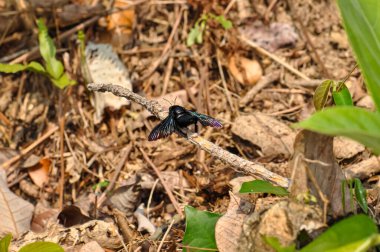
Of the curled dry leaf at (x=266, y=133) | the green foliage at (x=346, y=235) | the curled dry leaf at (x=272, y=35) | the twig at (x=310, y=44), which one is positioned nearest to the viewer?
the green foliage at (x=346, y=235)

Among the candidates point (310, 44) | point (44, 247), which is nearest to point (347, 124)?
point (44, 247)

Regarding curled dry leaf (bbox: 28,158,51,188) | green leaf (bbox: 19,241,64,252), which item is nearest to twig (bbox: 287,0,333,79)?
curled dry leaf (bbox: 28,158,51,188)

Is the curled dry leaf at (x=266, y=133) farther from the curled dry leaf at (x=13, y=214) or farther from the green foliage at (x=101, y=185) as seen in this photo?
the curled dry leaf at (x=13, y=214)

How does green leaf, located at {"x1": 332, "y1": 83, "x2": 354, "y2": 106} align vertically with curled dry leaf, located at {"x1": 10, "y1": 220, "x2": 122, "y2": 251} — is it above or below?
above

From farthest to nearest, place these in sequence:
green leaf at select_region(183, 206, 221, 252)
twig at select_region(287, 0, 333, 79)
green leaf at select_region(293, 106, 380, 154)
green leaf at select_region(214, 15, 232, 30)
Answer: green leaf at select_region(214, 15, 232, 30), twig at select_region(287, 0, 333, 79), green leaf at select_region(183, 206, 221, 252), green leaf at select_region(293, 106, 380, 154)

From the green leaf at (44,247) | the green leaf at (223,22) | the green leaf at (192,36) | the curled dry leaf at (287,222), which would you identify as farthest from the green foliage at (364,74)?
the green leaf at (192,36)

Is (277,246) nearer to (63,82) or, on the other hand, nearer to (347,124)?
(347,124)

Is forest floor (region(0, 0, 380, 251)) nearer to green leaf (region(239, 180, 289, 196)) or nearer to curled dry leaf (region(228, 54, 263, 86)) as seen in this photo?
curled dry leaf (region(228, 54, 263, 86))
